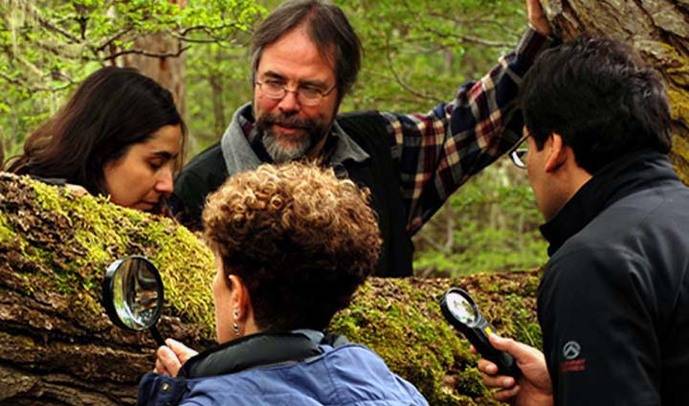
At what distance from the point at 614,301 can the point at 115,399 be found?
1.62m

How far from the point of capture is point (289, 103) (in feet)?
15.8

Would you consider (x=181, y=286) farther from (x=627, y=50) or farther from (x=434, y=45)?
(x=434, y=45)

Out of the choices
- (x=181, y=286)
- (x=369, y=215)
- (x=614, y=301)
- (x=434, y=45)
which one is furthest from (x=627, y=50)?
(x=434, y=45)

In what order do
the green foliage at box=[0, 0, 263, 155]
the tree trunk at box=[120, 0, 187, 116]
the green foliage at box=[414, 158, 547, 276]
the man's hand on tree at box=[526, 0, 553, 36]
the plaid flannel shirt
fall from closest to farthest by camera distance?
the man's hand on tree at box=[526, 0, 553, 36], the plaid flannel shirt, the green foliage at box=[0, 0, 263, 155], the tree trunk at box=[120, 0, 187, 116], the green foliage at box=[414, 158, 547, 276]

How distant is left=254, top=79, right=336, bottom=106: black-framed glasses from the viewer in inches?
191

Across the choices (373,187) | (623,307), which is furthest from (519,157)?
(373,187)

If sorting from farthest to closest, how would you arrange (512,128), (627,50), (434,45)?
(434,45)
(512,128)
(627,50)

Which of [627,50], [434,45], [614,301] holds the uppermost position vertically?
[627,50]

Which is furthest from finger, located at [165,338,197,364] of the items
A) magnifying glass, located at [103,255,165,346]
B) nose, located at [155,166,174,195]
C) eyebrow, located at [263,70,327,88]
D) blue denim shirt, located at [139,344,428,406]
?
eyebrow, located at [263,70,327,88]

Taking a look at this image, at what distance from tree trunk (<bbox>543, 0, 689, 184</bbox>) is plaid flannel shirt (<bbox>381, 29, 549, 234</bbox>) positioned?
0.72 meters

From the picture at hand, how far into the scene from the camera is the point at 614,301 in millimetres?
2811

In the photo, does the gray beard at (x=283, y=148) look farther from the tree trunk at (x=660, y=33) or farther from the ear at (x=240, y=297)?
the ear at (x=240, y=297)

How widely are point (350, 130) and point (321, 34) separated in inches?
19.6

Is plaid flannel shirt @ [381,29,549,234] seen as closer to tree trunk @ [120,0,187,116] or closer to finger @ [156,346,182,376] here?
finger @ [156,346,182,376]
